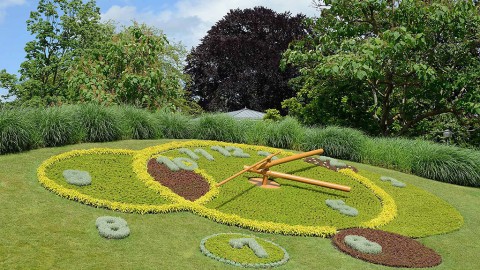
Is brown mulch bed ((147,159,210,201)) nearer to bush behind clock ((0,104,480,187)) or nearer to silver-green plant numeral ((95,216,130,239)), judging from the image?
silver-green plant numeral ((95,216,130,239))

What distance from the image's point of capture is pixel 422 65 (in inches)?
531

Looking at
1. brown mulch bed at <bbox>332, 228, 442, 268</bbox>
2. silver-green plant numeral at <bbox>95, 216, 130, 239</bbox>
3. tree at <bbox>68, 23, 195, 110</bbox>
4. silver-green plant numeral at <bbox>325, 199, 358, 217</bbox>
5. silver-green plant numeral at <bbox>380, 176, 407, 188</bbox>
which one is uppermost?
tree at <bbox>68, 23, 195, 110</bbox>

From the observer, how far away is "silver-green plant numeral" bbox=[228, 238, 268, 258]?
5.60 metres

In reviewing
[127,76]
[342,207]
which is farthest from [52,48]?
[342,207]

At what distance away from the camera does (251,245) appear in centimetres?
577

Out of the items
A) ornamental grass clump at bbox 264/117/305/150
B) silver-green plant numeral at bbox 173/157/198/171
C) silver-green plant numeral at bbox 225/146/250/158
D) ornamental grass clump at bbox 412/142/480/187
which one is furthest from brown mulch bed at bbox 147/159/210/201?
ornamental grass clump at bbox 412/142/480/187

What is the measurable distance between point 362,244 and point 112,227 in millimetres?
3192

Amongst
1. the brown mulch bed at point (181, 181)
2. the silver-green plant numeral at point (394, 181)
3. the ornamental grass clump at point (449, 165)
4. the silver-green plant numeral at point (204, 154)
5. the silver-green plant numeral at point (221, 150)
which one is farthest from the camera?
the ornamental grass clump at point (449, 165)

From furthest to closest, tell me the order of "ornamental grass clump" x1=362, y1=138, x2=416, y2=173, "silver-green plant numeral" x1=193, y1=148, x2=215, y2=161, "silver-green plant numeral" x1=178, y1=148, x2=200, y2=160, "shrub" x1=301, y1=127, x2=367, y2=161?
1. "shrub" x1=301, y1=127, x2=367, y2=161
2. "ornamental grass clump" x1=362, y1=138, x2=416, y2=173
3. "silver-green plant numeral" x1=193, y1=148, x2=215, y2=161
4. "silver-green plant numeral" x1=178, y1=148, x2=200, y2=160

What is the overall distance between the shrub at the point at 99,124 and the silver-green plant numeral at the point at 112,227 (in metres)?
4.17

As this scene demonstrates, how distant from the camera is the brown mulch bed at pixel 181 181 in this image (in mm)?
7461

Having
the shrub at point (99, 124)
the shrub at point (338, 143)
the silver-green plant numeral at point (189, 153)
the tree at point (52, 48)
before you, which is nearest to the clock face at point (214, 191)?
the silver-green plant numeral at point (189, 153)

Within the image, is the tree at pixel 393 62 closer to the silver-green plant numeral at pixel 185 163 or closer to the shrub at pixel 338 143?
the shrub at pixel 338 143

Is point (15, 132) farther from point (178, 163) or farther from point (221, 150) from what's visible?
point (221, 150)
